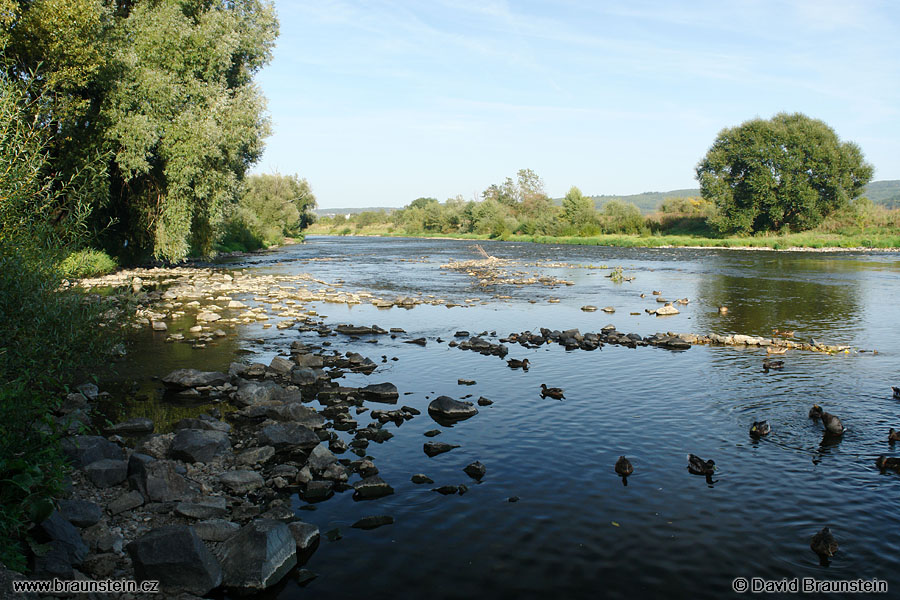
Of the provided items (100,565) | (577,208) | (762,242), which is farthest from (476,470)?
(577,208)

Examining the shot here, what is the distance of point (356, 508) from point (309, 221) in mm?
120254

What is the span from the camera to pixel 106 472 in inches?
332

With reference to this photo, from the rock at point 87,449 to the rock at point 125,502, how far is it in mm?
1190

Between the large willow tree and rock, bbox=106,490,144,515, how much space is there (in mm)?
16550

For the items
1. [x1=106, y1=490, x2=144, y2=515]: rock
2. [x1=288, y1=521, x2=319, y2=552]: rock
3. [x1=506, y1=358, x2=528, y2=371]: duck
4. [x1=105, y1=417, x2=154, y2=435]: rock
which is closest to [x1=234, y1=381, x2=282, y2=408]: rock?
[x1=105, y1=417, x2=154, y2=435]: rock

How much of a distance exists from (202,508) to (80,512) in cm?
138

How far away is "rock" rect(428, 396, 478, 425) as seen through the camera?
1255cm

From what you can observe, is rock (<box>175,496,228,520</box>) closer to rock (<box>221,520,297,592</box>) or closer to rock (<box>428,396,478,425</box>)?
rock (<box>221,520,297,592</box>)

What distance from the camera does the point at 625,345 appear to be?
1991 centimetres

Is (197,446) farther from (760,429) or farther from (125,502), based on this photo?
(760,429)

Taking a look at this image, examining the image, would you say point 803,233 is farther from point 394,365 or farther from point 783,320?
point 394,365

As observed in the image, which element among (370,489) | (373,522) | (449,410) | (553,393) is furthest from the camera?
(553,393)

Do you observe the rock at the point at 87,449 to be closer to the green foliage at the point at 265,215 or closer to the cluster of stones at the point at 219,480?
the cluster of stones at the point at 219,480

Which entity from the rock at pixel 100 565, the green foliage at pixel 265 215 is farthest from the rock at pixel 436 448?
the green foliage at pixel 265 215
